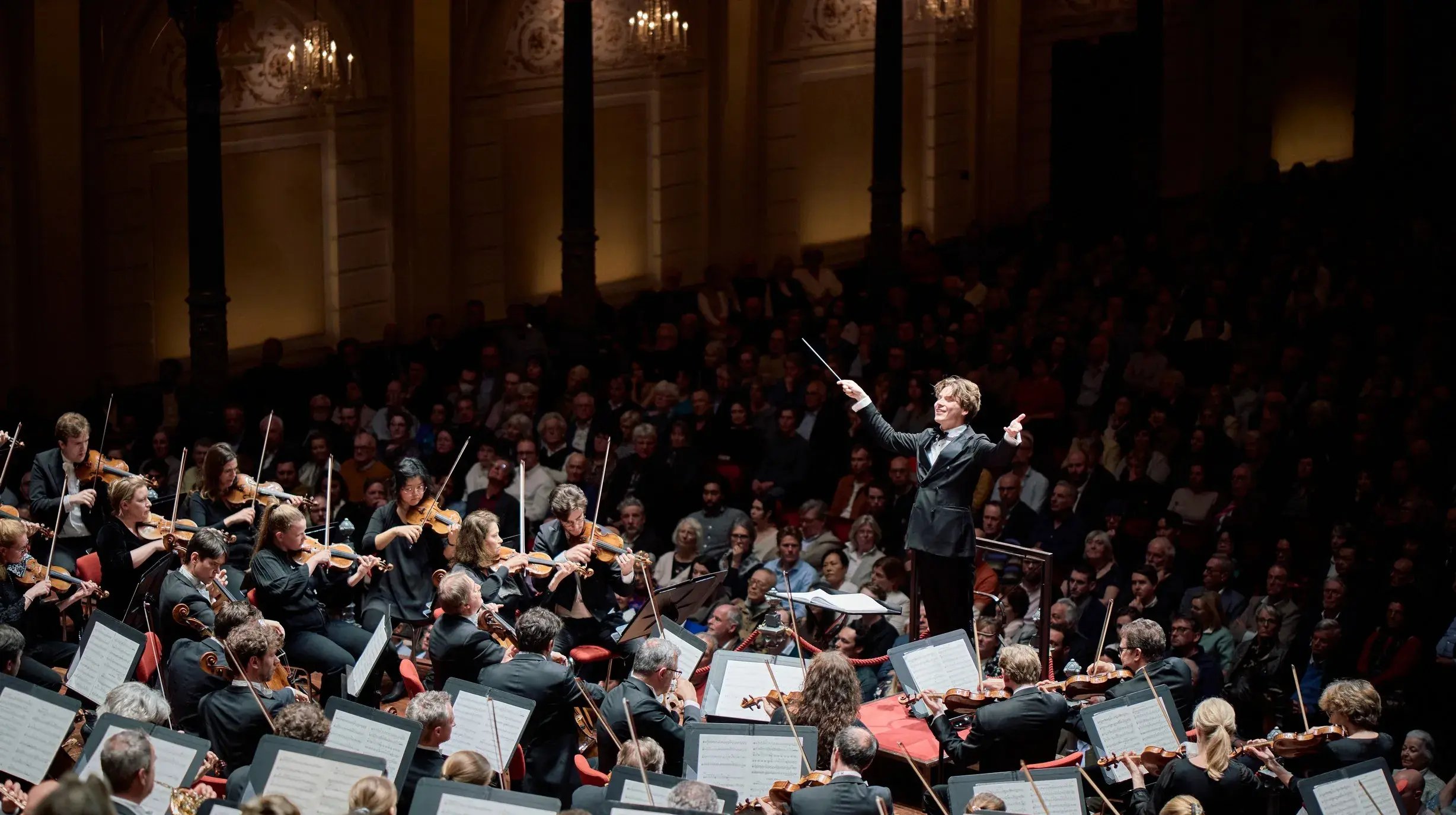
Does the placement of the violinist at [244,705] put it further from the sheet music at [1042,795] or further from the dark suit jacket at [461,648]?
the sheet music at [1042,795]

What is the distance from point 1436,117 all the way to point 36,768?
1827 cm

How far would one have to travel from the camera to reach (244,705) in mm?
6977

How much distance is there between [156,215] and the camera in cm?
1385

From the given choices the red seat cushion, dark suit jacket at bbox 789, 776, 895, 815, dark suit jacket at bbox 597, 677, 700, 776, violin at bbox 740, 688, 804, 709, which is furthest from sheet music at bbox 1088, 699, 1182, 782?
the red seat cushion

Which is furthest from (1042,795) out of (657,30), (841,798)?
(657,30)

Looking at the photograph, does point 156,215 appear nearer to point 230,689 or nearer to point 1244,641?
point 230,689

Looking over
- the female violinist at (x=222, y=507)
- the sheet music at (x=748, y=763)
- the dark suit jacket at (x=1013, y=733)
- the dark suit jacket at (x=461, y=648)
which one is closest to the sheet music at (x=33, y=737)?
the dark suit jacket at (x=461, y=648)

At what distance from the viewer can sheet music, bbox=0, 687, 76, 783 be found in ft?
21.5

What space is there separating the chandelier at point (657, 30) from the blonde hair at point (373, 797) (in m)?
9.71

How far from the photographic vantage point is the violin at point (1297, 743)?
7.11 metres

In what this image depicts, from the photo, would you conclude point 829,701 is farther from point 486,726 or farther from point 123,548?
point 123,548

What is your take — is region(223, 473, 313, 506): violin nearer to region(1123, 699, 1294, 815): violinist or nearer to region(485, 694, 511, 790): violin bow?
region(485, 694, 511, 790): violin bow

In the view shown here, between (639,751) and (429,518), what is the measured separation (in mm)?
2867

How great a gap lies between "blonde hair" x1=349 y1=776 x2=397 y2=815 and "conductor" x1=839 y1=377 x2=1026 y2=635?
2.92 metres
